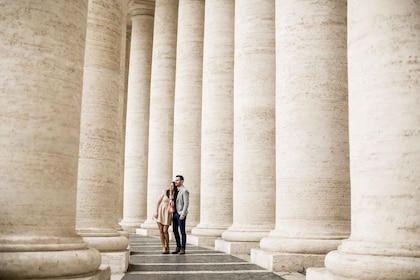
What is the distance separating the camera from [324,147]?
→ 38.5 meters

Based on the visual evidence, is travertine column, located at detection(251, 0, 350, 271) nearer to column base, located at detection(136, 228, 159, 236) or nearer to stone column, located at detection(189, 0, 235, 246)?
stone column, located at detection(189, 0, 235, 246)

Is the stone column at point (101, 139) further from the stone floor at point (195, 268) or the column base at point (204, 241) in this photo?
the column base at point (204, 241)

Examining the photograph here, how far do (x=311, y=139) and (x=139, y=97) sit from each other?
80.7 meters

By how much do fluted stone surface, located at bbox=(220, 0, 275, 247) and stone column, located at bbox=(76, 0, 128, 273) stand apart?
47.8 ft

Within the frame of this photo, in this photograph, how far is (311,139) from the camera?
38.7 m

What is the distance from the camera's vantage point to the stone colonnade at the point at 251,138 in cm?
2239

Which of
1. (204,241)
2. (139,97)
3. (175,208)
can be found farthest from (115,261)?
(139,97)

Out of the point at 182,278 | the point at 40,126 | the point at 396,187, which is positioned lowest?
the point at 182,278

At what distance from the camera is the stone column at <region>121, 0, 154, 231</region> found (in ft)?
368

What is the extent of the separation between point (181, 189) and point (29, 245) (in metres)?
33.7

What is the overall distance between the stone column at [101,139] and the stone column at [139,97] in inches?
2607

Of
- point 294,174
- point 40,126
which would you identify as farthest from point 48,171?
point 294,174

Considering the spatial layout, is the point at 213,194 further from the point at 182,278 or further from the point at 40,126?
the point at 40,126

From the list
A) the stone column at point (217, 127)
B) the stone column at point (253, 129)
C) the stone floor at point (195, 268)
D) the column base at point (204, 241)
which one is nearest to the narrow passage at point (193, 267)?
the stone floor at point (195, 268)
